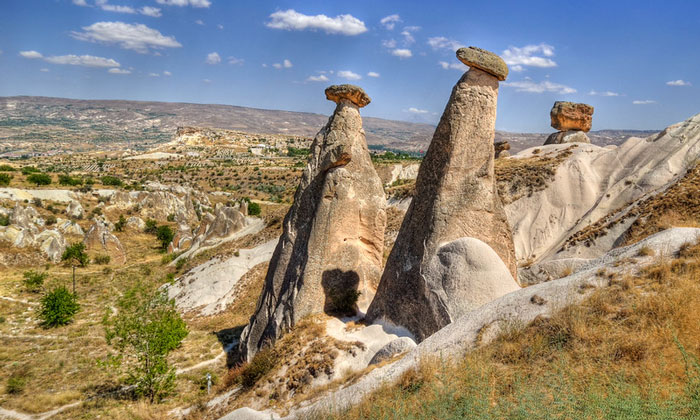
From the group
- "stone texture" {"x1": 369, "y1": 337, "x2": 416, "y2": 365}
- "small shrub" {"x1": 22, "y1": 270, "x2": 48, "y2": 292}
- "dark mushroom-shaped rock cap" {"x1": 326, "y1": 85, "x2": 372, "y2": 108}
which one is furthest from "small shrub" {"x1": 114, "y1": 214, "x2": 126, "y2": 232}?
"stone texture" {"x1": 369, "y1": 337, "x2": 416, "y2": 365}

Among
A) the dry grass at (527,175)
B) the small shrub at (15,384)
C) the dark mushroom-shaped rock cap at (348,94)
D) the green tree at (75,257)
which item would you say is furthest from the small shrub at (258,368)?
the green tree at (75,257)

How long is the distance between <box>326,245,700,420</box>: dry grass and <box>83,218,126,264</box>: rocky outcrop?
31129 millimetres

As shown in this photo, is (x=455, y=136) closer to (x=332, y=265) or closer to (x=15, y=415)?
(x=332, y=265)

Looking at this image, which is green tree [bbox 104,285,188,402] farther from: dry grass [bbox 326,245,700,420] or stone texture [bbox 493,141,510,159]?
stone texture [bbox 493,141,510,159]

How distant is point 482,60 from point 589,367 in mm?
5707

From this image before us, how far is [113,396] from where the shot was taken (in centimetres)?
1130

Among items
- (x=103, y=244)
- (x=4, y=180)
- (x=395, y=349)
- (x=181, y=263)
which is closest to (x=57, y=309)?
(x=181, y=263)

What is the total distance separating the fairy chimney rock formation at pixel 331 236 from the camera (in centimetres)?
998

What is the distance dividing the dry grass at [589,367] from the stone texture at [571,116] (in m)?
27.7

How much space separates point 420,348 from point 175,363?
998 cm

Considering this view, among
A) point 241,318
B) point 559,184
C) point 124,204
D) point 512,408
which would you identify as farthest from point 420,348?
point 124,204

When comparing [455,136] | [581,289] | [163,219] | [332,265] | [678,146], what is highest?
[678,146]

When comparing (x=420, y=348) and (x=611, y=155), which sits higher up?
(x=611, y=155)

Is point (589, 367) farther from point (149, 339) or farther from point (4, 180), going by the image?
point (4, 180)
